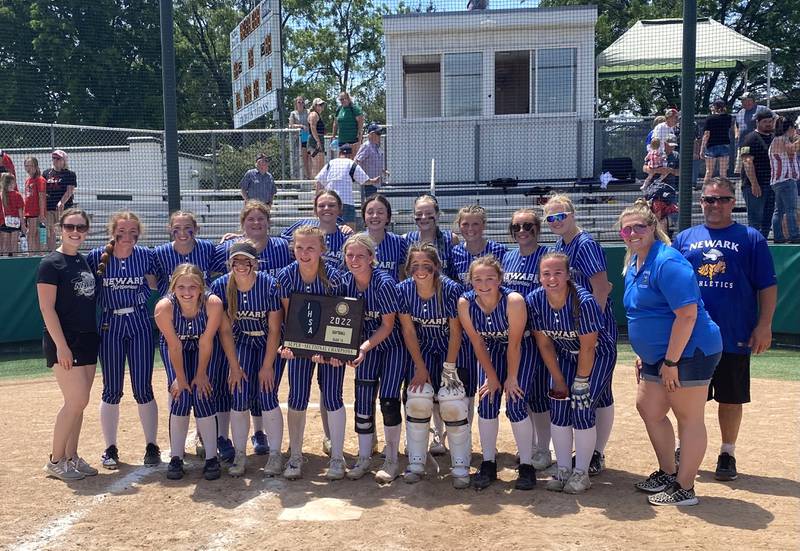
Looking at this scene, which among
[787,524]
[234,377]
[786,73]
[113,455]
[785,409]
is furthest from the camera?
[786,73]

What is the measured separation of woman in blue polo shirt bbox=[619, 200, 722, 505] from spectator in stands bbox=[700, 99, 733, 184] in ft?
25.0

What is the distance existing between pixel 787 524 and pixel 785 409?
2794mm

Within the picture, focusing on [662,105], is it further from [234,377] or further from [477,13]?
[234,377]

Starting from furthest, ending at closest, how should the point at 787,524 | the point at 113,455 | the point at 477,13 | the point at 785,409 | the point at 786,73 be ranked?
the point at 786,73 < the point at 477,13 < the point at 785,409 < the point at 113,455 < the point at 787,524

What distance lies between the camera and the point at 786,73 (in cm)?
2488

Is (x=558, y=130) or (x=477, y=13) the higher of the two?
(x=477, y=13)

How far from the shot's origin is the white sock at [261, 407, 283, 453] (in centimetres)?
499

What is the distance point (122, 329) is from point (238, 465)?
1232mm

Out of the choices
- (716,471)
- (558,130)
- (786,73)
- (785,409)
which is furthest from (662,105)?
(716,471)

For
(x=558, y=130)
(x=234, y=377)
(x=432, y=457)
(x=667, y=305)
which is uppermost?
(x=558, y=130)

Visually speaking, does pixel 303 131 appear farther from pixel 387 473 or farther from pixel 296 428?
pixel 387 473

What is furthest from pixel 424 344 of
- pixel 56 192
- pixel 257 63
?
pixel 257 63

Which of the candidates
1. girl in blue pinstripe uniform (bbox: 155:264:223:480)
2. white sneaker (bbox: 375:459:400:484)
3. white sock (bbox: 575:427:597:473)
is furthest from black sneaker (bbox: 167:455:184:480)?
white sock (bbox: 575:427:597:473)

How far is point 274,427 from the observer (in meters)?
5.01
